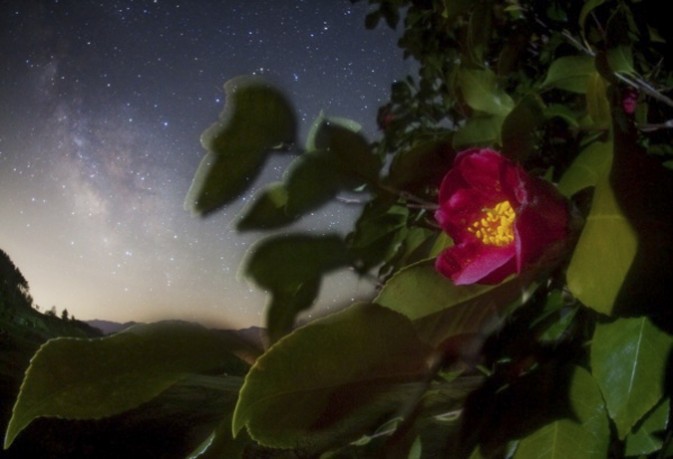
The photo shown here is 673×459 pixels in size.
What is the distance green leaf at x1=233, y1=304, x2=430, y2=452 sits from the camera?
17 cm

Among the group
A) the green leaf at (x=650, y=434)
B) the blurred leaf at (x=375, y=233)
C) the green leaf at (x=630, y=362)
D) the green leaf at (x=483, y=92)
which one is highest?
the green leaf at (x=483, y=92)

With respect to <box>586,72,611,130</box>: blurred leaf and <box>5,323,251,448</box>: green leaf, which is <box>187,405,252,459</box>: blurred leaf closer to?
<box>5,323,251,448</box>: green leaf

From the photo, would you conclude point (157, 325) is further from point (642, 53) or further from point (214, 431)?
point (642, 53)

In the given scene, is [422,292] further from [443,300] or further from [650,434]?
[650,434]

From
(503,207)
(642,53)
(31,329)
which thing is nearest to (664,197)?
(503,207)

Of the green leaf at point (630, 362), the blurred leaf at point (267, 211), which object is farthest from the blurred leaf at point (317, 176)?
the green leaf at point (630, 362)

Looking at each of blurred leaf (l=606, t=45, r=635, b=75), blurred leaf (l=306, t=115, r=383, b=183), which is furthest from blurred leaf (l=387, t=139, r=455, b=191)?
blurred leaf (l=606, t=45, r=635, b=75)

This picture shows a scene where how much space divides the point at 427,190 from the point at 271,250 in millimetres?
92

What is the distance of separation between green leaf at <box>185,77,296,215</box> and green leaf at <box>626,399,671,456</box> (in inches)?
7.2

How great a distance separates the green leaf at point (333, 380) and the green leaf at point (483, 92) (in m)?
0.20

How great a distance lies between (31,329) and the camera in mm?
206

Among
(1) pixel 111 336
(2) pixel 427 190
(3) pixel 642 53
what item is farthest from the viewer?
(3) pixel 642 53

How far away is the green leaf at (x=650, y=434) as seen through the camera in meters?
0.28

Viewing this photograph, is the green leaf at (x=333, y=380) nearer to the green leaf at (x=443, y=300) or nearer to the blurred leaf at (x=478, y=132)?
the green leaf at (x=443, y=300)
